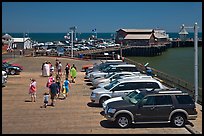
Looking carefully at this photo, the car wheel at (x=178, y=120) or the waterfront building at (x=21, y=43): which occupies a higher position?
the waterfront building at (x=21, y=43)

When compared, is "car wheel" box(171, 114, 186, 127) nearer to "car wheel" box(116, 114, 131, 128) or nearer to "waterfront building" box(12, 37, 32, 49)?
"car wheel" box(116, 114, 131, 128)

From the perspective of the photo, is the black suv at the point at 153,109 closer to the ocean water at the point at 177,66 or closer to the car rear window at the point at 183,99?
the car rear window at the point at 183,99

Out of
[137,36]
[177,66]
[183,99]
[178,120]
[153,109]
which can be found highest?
[137,36]

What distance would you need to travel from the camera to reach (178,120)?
587 inches

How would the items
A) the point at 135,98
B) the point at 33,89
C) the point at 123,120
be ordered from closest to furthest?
the point at 123,120
the point at 135,98
the point at 33,89

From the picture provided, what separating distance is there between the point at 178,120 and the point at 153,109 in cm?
115

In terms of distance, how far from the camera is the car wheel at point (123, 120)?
1453 cm

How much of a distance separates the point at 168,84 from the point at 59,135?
41.7ft

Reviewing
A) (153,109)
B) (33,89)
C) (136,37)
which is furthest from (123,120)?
(136,37)

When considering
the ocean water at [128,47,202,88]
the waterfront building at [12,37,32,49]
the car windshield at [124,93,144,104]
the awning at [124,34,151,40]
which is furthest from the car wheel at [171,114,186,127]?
the awning at [124,34,151,40]

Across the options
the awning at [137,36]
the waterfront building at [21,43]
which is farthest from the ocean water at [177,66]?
the waterfront building at [21,43]

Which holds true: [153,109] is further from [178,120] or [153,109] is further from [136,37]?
[136,37]

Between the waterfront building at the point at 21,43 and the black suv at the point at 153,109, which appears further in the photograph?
the waterfront building at the point at 21,43

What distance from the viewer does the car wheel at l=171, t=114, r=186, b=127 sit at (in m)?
14.8
